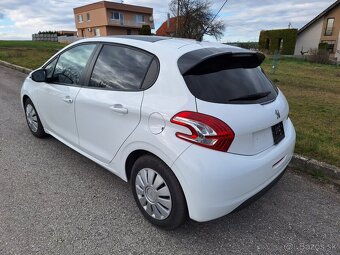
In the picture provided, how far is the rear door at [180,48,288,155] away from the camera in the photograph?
2.23 meters

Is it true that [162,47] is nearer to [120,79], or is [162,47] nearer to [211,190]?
[120,79]

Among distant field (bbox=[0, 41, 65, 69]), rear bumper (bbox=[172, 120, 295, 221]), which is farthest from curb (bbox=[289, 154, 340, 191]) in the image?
distant field (bbox=[0, 41, 65, 69])

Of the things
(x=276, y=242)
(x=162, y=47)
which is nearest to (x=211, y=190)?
(x=276, y=242)

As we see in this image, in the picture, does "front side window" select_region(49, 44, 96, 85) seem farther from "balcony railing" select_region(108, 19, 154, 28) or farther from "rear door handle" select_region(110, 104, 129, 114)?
"balcony railing" select_region(108, 19, 154, 28)

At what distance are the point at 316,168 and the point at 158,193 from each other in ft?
7.33

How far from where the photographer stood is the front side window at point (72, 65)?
331 cm

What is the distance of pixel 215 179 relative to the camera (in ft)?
6.91

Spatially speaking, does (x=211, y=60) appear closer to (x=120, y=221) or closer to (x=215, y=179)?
(x=215, y=179)

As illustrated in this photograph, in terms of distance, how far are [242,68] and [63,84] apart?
2.14 metres

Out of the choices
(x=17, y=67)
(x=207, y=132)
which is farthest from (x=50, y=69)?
(x=17, y=67)

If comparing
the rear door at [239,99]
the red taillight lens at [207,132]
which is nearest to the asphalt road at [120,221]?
the rear door at [239,99]

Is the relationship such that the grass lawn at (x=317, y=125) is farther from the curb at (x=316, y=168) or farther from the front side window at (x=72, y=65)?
the front side window at (x=72, y=65)

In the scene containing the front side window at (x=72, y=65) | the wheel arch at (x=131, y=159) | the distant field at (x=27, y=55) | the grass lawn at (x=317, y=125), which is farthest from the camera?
the distant field at (x=27, y=55)

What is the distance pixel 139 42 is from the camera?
2799 millimetres
